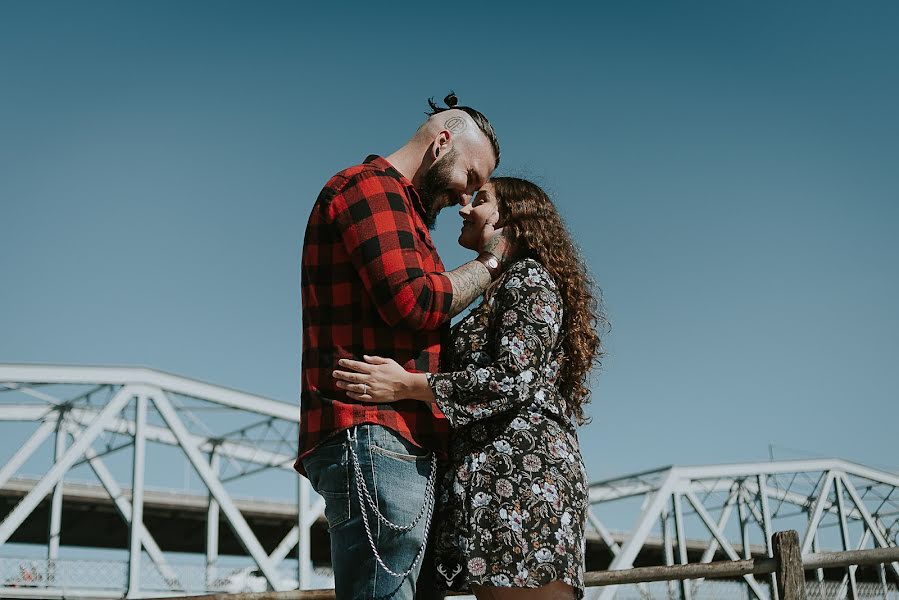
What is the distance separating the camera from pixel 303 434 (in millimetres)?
3107

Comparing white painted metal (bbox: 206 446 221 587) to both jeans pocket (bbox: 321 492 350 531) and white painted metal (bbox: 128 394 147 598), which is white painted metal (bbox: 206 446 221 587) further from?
jeans pocket (bbox: 321 492 350 531)

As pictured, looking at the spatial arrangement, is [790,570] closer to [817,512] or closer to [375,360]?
[375,360]

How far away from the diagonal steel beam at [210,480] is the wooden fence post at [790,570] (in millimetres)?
21887

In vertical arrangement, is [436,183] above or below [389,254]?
above

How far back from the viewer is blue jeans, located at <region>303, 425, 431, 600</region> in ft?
9.68

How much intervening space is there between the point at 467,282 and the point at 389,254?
0.35 metres

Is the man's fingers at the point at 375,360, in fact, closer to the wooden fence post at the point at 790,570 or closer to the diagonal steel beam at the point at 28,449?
the wooden fence post at the point at 790,570

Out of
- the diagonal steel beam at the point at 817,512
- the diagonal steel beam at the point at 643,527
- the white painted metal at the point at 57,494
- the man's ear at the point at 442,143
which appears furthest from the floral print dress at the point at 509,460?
the diagonal steel beam at the point at 817,512

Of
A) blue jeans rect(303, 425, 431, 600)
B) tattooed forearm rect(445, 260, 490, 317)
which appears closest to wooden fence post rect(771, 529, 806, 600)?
tattooed forearm rect(445, 260, 490, 317)

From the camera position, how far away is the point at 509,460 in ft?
10.6

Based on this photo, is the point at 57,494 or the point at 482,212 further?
the point at 57,494

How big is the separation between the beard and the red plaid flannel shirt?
0.15 m

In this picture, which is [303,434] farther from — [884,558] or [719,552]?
[719,552]

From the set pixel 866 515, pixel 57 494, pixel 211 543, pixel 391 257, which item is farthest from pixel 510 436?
pixel 866 515
